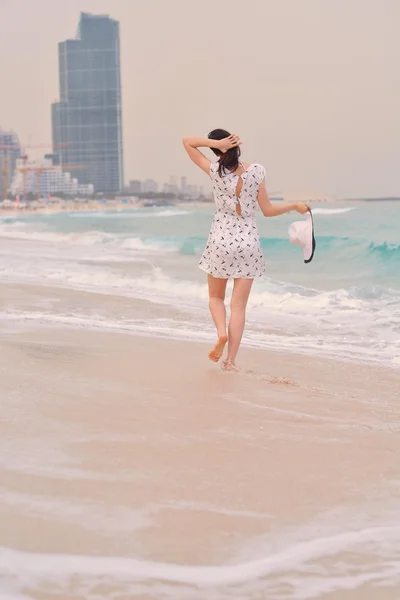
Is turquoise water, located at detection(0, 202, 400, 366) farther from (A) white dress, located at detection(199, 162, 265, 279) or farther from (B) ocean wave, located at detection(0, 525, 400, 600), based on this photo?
(B) ocean wave, located at detection(0, 525, 400, 600)

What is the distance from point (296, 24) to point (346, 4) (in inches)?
53.3

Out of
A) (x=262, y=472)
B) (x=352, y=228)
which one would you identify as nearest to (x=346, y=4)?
(x=352, y=228)

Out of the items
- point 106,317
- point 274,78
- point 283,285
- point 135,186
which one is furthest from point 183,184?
point 106,317

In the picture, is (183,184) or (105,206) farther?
(105,206)

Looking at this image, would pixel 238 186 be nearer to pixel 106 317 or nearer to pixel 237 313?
pixel 237 313

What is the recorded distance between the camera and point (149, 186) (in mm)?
28203

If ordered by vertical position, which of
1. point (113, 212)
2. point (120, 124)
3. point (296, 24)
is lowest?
point (113, 212)

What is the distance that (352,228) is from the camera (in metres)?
18.4

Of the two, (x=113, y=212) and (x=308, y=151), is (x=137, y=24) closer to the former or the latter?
(x=308, y=151)

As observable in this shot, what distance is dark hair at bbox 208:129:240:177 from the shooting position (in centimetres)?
273

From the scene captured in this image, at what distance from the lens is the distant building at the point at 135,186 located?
2851 centimetres

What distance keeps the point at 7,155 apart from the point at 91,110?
4442mm

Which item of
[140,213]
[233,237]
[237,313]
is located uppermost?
[233,237]

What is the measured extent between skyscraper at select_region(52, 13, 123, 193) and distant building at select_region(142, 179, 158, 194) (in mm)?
1672
